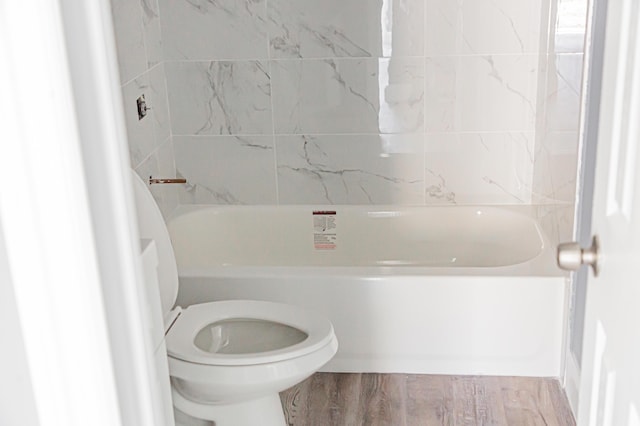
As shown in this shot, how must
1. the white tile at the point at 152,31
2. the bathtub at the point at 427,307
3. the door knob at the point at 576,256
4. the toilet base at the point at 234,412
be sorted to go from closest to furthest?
the door knob at the point at 576,256, the toilet base at the point at 234,412, the bathtub at the point at 427,307, the white tile at the point at 152,31

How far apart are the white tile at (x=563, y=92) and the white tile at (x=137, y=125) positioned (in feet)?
5.04

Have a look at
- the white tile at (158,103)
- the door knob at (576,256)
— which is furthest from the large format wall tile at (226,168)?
the door knob at (576,256)

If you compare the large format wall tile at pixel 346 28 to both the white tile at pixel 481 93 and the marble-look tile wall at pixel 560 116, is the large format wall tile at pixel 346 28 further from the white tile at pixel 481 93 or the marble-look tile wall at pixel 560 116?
the marble-look tile wall at pixel 560 116

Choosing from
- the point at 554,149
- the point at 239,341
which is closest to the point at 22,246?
the point at 239,341

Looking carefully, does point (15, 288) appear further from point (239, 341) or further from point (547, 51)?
point (547, 51)

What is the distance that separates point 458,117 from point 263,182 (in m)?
0.89

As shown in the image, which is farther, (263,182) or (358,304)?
(263,182)

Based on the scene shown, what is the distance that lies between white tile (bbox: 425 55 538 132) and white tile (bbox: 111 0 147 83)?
115 centimetres

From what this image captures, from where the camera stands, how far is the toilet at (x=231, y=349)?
2.12 metres

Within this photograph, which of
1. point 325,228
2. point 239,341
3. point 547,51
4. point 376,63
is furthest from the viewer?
point 325,228

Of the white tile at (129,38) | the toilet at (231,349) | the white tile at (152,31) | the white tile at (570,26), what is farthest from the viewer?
the white tile at (152,31)

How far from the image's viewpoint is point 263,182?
3.49m

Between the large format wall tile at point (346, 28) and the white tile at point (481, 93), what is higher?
the large format wall tile at point (346, 28)

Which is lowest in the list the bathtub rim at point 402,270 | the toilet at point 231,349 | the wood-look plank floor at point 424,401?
the wood-look plank floor at point 424,401
